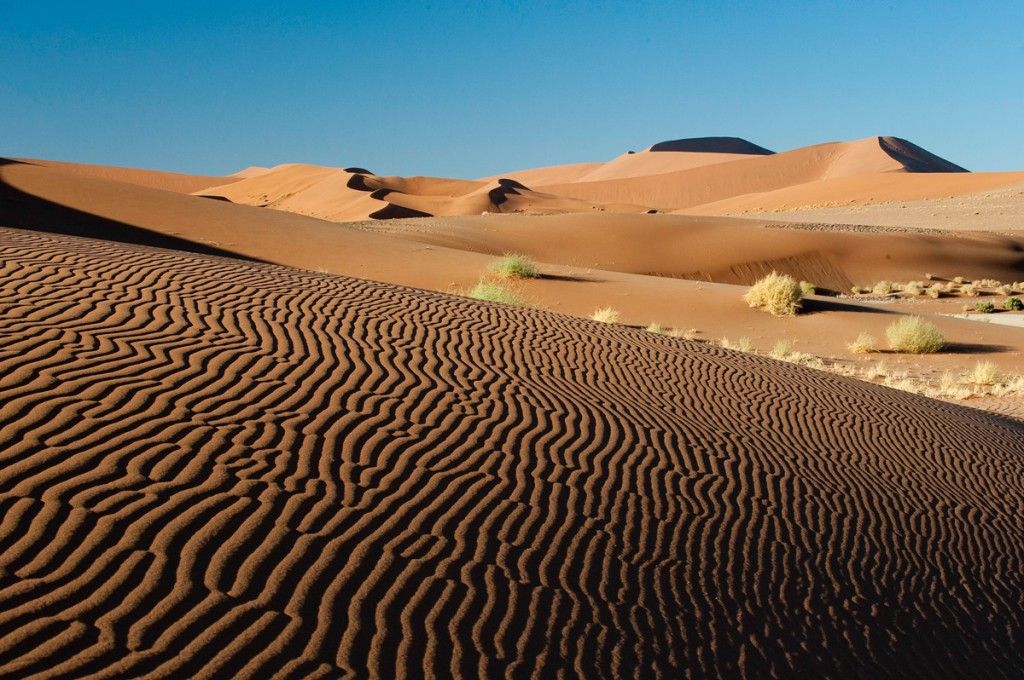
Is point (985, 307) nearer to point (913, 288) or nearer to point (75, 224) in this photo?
point (913, 288)

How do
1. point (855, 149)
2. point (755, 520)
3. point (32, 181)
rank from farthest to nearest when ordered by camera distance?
point (855, 149) < point (32, 181) < point (755, 520)

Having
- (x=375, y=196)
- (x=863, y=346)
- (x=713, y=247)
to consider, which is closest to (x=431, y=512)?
(x=863, y=346)

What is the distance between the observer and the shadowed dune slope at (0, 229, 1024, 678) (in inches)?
154

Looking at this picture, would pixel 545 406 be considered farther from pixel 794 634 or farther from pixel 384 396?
pixel 794 634

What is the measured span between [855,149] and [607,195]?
43.6 m

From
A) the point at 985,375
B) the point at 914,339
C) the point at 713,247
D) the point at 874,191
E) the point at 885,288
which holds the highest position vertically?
the point at 874,191

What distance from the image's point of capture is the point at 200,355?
22.5 ft

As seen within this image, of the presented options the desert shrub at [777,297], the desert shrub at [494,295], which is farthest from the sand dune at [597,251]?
the desert shrub at [494,295]

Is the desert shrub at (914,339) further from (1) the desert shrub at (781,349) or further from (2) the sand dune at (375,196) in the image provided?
(2) the sand dune at (375,196)

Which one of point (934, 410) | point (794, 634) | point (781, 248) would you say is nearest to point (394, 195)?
point (781, 248)

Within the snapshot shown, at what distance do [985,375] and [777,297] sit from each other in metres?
6.38

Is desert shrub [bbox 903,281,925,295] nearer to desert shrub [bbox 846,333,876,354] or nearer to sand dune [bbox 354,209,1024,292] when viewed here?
sand dune [bbox 354,209,1024,292]

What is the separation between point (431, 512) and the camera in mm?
5164

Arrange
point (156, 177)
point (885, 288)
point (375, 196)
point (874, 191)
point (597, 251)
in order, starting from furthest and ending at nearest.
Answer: point (156, 177), point (874, 191), point (375, 196), point (597, 251), point (885, 288)
